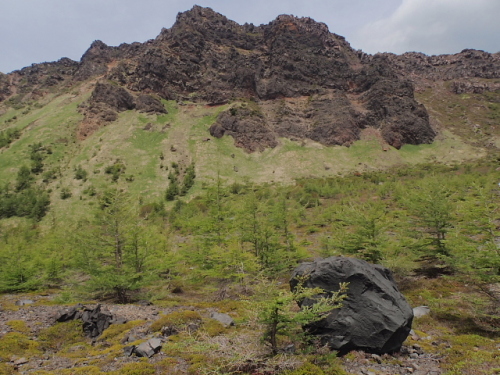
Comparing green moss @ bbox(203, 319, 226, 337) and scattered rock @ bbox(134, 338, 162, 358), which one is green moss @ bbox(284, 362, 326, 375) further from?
scattered rock @ bbox(134, 338, 162, 358)

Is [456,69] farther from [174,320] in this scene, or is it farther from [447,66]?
[174,320]

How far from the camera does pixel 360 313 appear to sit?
31.2 ft

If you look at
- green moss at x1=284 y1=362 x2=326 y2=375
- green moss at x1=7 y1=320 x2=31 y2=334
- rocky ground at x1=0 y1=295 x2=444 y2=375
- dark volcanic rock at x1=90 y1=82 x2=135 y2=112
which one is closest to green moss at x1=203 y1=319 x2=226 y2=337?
rocky ground at x1=0 y1=295 x2=444 y2=375

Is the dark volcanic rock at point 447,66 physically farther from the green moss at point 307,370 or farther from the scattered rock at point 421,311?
the green moss at point 307,370

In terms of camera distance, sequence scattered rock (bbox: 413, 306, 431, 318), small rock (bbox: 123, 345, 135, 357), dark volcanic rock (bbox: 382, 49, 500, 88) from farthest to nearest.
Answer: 1. dark volcanic rock (bbox: 382, 49, 500, 88)
2. scattered rock (bbox: 413, 306, 431, 318)
3. small rock (bbox: 123, 345, 135, 357)

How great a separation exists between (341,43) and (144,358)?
169 m

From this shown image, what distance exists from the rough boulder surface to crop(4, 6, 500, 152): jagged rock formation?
8025 centimetres

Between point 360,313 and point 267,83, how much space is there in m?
114

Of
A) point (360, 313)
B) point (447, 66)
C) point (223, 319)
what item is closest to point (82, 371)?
point (223, 319)

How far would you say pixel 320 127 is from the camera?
319 feet

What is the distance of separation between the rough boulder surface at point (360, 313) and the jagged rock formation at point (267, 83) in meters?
80.2

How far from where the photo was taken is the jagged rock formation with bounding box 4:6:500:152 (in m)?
96.9

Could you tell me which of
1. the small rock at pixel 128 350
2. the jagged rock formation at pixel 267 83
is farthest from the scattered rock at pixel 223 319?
the jagged rock formation at pixel 267 83

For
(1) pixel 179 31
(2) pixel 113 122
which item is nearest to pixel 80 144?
(2) pixel 113 122
